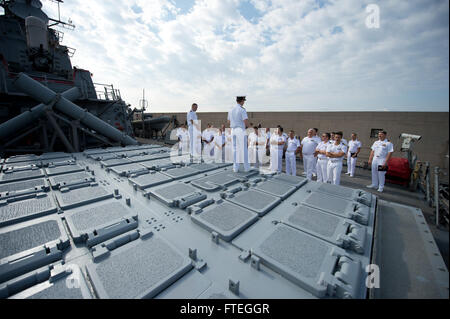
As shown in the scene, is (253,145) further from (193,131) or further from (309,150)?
(193,131)

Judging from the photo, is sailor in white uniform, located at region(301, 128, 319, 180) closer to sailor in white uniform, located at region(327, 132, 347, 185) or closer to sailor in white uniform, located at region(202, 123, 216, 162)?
sailor in white uniform, located at region(327, 132, 347, 185)

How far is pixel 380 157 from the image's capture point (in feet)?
18.0

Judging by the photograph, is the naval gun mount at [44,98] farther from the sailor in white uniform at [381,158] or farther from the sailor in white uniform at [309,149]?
the sailor in white uniform at [381,158]

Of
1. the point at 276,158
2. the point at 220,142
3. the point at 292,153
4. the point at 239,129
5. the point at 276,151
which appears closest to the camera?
the point at 239,129

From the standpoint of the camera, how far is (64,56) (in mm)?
9586

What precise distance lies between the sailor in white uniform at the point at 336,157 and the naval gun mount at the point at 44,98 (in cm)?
700

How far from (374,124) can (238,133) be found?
24.5ft

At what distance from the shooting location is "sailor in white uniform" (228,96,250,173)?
3.86 m

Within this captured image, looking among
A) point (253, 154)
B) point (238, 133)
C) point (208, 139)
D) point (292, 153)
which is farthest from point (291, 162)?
point (208, 139)

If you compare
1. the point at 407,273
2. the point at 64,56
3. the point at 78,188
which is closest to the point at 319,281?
the point at 407,273

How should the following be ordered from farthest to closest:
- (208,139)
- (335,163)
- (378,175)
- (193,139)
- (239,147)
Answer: (208,139)
(193,139)
(378,175)
(335,163)
(239,147)

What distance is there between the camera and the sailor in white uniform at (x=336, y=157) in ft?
16.6

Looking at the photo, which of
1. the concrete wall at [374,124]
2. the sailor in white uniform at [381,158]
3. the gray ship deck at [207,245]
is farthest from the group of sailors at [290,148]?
the concrete wall at [374,124]
